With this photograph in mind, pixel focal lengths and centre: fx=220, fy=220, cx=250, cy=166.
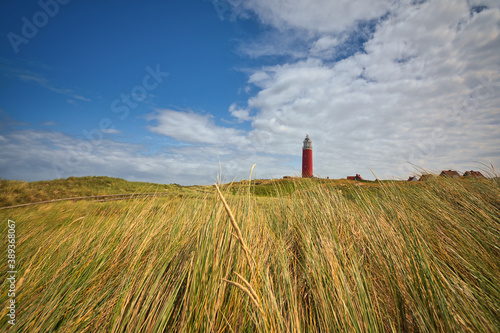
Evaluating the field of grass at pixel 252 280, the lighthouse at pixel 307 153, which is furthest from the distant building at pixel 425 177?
the lighthouse at pixel 307 153

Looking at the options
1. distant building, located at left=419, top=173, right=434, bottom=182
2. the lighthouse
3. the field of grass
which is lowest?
the field of grass

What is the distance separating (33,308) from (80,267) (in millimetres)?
446

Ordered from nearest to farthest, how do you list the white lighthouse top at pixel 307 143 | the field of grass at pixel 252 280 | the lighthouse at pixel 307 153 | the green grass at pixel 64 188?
the field of grass at pixel 252 280 → the green grass at pixel 64 188 → the lighthouse at pixel 307 153 → the white lighthouse top at pixel 307 143

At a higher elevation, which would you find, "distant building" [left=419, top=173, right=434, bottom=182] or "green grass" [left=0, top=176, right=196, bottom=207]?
"distant building" [left=419, top=173, right=434, bottom=182]

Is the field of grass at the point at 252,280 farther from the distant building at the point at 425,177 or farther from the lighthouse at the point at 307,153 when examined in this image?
the lighthouse at the point at 307,153

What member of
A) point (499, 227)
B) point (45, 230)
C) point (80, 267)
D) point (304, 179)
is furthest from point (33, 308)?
point (499, 227)

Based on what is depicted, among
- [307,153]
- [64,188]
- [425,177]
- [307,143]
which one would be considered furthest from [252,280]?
[307,143]

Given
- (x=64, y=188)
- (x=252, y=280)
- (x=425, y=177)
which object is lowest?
(x=252, y=280)

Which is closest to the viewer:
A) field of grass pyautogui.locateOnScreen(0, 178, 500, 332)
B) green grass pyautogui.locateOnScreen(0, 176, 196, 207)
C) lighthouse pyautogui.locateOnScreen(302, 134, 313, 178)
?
field of grass pyautogui.locateOnScreen(0, 178, 500, 332)

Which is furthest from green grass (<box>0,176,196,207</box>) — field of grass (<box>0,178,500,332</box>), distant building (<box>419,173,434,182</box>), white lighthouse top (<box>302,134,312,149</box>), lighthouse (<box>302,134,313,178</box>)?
white lighthouse top (<box>302,134,312,149</box>)

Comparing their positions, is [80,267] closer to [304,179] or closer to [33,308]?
[33,308]

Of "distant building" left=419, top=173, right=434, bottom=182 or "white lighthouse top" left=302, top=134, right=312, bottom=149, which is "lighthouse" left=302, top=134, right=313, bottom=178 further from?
"distant building" left=419, top=173, right=434, bottom=182

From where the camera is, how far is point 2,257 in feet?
8.41

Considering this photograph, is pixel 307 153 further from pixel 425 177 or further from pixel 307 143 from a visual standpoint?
pixel 425 177
